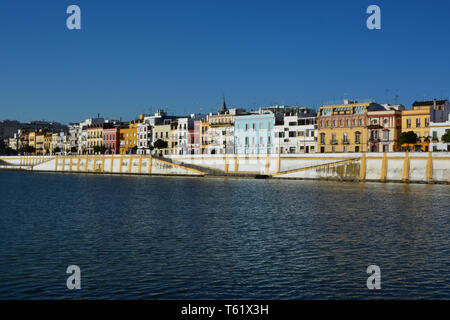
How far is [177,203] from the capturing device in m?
48.5

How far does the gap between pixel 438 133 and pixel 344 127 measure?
1693cm

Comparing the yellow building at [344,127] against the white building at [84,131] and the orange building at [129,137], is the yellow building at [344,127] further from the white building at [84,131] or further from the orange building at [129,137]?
the white building at [84,131]

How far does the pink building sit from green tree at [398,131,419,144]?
8843cm

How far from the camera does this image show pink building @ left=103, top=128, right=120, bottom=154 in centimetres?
15850

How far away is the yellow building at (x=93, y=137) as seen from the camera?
541 feet

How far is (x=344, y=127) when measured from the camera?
334 ft

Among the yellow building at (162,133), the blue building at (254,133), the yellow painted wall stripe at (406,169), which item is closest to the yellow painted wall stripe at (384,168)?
the yellow painted wall stripe at (406,169)

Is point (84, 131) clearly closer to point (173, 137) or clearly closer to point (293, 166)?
point (173, 137)

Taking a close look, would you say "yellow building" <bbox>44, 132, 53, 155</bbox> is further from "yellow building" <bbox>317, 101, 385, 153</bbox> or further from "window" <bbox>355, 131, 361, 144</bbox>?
"window" <bbox>355, 131, 361, 144</bbox>

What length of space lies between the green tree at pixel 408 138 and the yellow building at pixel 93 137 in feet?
315

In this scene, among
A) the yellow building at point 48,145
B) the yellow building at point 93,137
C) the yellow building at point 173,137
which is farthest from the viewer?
the yellow building at point 48,145

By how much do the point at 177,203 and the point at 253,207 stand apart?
747 centimetres

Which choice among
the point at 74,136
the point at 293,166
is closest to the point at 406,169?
the point at 293,166

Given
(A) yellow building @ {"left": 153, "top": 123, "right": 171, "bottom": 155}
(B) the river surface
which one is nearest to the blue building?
(A) yellow building @ {"left": 153, "top": 123, "right": 171, "bottom": 155}
